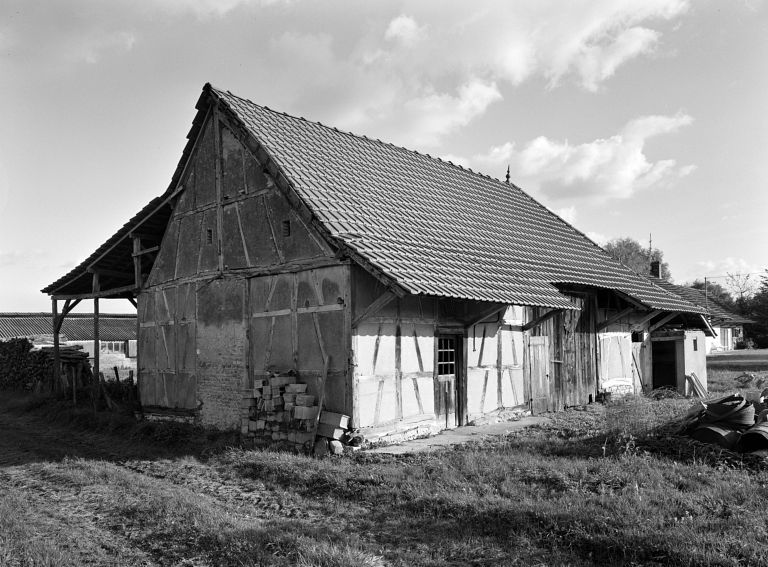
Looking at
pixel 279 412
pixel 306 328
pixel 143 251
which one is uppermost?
pixel 143 251

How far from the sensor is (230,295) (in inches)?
547

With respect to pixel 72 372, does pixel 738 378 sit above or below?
below

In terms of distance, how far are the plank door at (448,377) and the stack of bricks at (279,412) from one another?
2.75 meters

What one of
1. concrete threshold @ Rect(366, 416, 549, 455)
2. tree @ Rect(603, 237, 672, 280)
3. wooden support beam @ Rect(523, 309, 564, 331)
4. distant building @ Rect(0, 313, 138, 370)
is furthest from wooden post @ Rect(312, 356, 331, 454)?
tree @ Rect(603, 237, 672, 280)

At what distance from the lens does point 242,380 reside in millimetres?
13289

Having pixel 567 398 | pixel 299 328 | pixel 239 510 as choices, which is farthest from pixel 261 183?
pixel 567 398

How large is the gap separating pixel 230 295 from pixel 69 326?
43.7 m

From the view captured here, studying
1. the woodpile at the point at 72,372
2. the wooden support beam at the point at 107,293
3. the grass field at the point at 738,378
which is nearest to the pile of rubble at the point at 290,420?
the wooden support beam at the point at 107,293

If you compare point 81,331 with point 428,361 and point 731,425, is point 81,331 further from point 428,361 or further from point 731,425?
point 731,425

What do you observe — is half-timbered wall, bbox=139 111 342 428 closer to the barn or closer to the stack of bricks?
the barn

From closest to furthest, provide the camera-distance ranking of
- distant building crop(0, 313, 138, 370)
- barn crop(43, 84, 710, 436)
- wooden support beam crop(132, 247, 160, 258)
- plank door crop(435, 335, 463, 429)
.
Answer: barn crop(43, 84, 710, 436) → plank door crop(435, 335, 463, 429) → wooden support beam crop(132, 247, 160, 258) → distant building crop(0, 313, 138, 370)

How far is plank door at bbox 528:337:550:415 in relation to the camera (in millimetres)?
15102

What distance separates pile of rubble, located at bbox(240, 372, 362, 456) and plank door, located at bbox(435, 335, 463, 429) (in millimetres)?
2476

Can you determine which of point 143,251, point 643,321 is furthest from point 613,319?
point 143,251
